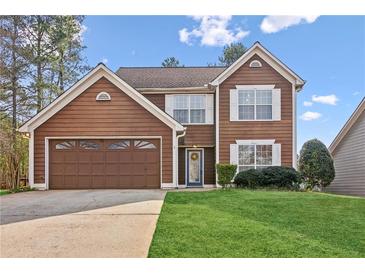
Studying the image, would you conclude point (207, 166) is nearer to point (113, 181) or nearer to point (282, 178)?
point (282, 178)

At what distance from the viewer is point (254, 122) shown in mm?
16344

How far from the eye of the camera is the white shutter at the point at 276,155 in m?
16.0

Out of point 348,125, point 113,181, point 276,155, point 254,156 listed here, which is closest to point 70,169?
point 113,181

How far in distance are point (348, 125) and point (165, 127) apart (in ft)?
28.9

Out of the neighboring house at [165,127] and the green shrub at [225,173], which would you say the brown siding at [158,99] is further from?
the green shrub at [225,173]

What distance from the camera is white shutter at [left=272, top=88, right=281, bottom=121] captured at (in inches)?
640

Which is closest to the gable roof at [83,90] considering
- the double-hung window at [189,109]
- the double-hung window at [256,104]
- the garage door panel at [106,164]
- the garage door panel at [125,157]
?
the garage door panel at [106,164]

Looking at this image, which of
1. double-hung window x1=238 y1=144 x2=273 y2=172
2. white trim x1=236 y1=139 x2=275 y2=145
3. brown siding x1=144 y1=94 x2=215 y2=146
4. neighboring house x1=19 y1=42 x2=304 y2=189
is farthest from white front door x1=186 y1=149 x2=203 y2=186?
white trim x1=236 y1=139 x2=275 y2=145

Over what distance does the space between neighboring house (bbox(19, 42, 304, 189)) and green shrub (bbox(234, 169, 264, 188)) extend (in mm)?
1568

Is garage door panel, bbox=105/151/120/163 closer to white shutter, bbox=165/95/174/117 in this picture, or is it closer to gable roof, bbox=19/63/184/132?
gable roof, bbox=19/63/184/132

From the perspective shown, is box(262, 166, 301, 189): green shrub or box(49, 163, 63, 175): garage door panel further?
box(49, 163, 63, 175): garage door panel

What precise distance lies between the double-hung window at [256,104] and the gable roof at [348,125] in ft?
12.3
